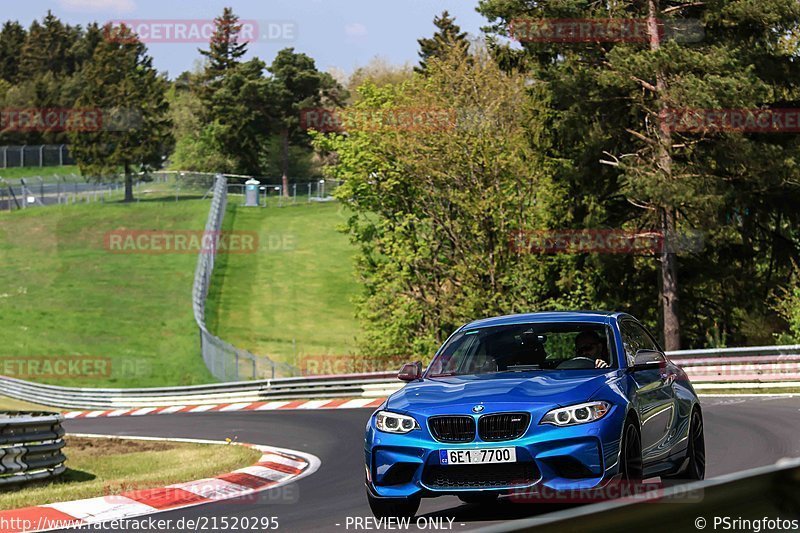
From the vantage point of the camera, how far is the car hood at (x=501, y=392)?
8.56 meters

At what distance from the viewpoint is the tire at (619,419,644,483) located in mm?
8641

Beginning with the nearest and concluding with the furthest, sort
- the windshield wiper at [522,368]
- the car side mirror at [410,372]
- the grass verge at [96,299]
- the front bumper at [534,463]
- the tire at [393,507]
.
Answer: the front bumper at [534,463]
the tire at [393,507]
the windshield wiper at [522,368]
the car side mirror at [410,372]
the grass verge at [96,299]

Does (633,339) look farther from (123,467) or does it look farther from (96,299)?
(96,299)

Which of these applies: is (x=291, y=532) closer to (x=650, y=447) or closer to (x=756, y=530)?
(x=650, y=447)

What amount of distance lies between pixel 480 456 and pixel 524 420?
392mm

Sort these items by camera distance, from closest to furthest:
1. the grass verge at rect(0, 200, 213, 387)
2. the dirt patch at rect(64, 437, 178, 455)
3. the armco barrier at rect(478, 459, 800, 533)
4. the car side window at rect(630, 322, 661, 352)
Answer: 1. the armco barrier at rect(478, 459, 800, 533)
2. the car side window at rect(630, 322, 661, 352)
3. the dirt patch at rect(64, 437, 178, 455)
4. the grass verge at rect(0, 200, 213, 387)

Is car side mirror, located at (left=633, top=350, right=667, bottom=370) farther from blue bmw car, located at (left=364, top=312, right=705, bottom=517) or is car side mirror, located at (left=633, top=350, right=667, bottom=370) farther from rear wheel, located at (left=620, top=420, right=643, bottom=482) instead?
rear wheel, located at (left=620, top=420, right=643, bottom=482)

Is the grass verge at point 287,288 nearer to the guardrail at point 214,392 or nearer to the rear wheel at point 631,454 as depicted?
the guardrail at point 214,392

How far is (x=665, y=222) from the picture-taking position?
127ft

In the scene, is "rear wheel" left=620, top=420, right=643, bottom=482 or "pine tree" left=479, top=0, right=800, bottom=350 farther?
"pine tree" left=479, top=0, right=800, bottom=350

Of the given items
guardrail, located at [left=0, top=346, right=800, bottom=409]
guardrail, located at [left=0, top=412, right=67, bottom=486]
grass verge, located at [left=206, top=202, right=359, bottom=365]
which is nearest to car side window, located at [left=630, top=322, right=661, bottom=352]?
guardrail, located at [left=0, top=412, right=67, bottom=486]

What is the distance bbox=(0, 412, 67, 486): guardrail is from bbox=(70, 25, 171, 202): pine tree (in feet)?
286

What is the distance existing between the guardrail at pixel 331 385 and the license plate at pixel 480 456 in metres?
18.8

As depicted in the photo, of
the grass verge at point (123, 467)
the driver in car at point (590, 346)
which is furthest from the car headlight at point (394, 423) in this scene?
the grass verge at point (123, 467)
